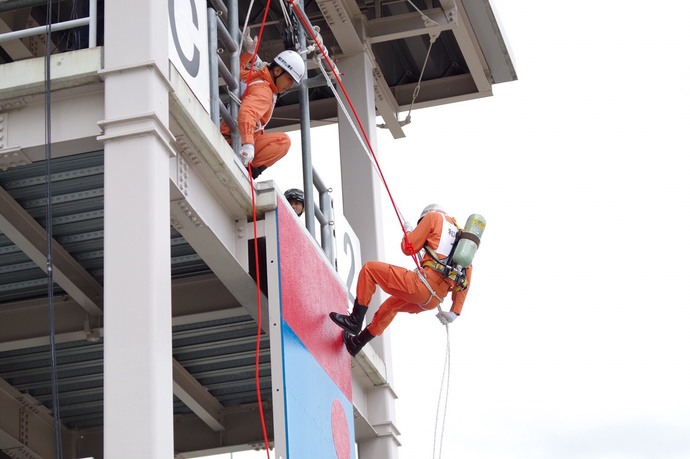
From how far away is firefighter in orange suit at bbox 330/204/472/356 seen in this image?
528 inches

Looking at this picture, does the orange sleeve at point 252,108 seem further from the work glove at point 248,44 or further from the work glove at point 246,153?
the work glove at point 248,44

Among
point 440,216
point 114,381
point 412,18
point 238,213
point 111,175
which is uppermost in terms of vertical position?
point 412,18

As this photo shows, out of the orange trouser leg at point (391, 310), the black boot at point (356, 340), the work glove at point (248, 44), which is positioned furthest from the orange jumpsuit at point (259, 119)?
the orange trouser leg at point (391, 310)

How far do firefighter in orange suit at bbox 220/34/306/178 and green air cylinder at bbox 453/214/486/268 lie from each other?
2022 millimetres

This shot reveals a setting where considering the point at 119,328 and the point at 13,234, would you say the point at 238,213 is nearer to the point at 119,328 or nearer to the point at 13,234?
the point at 13,234

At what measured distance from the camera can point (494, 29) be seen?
717 inches

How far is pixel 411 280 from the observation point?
13469mm

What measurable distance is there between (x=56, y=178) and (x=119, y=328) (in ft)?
7.94

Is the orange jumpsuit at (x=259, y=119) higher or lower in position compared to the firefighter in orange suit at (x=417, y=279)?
higher

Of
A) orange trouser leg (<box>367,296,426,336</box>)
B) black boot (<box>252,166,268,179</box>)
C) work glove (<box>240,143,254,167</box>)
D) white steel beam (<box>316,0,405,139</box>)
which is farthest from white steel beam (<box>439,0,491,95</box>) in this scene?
work glove (<box>240,143,254,167</box>)

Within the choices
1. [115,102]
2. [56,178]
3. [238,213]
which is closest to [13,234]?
[56,178]

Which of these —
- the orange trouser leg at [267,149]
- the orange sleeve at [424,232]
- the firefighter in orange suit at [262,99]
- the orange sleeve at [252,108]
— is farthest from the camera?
the orange sleeve at [424,232]

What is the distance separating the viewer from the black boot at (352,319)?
1333 centimetres

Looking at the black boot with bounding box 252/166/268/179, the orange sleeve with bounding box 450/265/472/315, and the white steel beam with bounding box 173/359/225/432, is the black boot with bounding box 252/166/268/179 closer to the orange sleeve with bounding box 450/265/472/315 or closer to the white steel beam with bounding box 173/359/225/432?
the orange sleeve with bounding box 450/265/472/315
